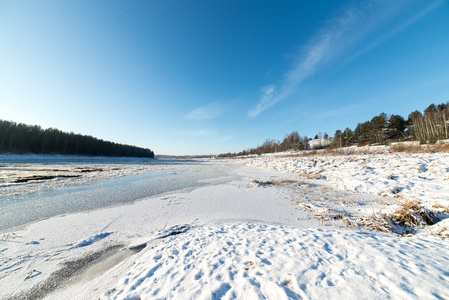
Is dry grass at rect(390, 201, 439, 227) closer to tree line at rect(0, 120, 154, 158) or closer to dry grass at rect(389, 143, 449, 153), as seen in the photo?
dry grass at rect(389, 143, 449, 153)

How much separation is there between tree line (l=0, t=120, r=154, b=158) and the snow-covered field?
2558 inches

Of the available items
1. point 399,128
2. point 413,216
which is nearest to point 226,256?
point 413,216

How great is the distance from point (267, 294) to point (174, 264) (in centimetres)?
147

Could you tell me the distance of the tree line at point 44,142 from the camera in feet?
140

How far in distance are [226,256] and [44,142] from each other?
73120mm

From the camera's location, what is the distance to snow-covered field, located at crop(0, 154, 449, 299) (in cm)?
180

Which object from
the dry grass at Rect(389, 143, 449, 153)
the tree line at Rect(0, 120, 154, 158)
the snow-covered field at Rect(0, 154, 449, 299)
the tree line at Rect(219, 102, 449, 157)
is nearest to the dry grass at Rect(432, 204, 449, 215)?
the snow-covered field at Rect(0, 154, 449, 299)

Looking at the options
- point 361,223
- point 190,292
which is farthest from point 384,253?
point 190,292

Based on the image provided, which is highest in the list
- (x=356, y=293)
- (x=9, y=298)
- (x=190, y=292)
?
(x=356, y=293)

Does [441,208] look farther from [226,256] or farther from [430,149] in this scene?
[430,149]

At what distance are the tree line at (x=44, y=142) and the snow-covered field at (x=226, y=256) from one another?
213 feet

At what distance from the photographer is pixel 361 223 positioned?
151 inches

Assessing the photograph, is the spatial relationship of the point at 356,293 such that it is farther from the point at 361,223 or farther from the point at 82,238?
the point at 82,238

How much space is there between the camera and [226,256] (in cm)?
254
